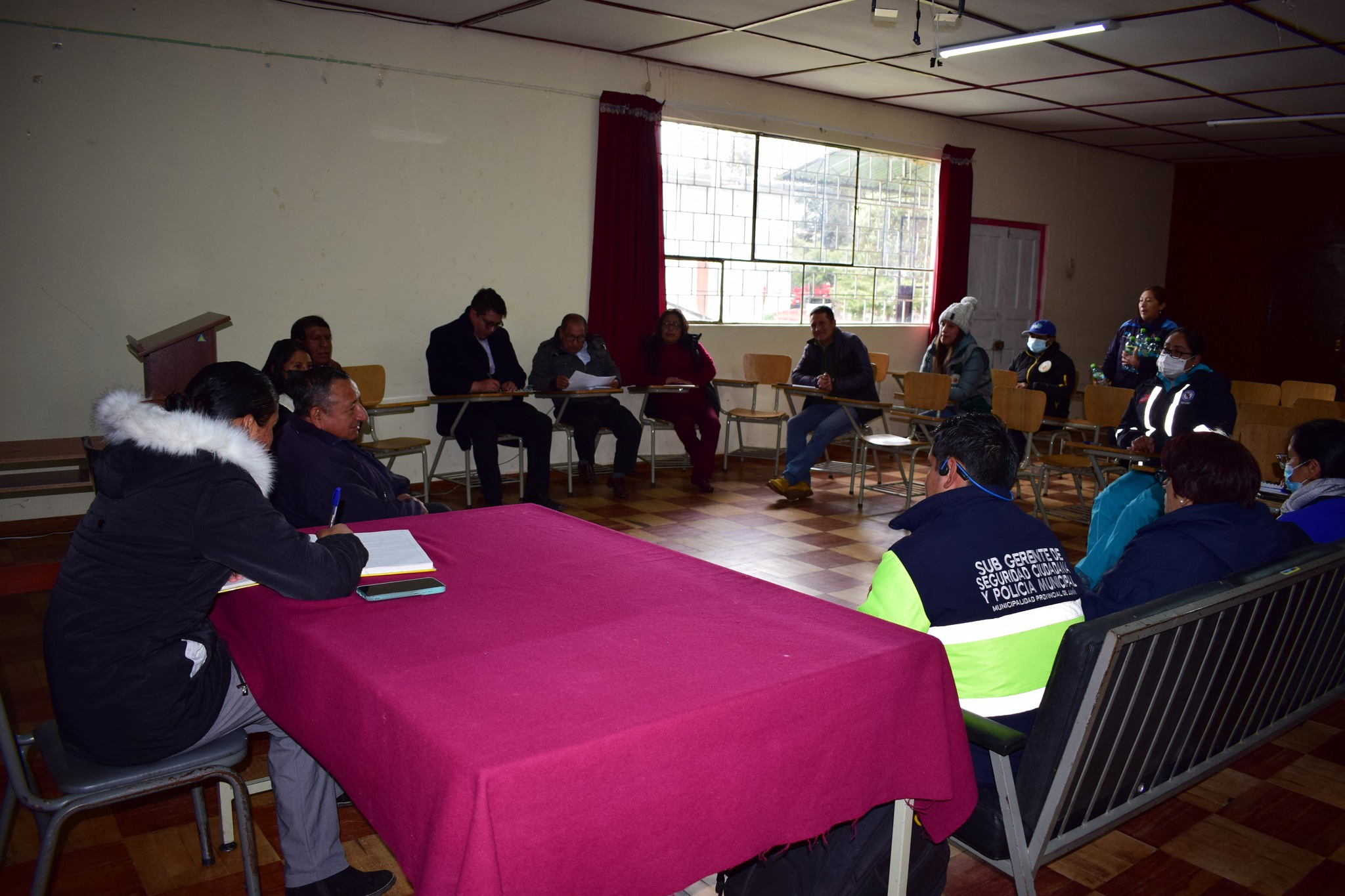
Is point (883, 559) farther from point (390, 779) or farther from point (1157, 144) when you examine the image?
point (1157, 144)

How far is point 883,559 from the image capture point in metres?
1.78

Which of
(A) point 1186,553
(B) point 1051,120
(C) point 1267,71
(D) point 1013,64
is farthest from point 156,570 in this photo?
(B) point 1051,120

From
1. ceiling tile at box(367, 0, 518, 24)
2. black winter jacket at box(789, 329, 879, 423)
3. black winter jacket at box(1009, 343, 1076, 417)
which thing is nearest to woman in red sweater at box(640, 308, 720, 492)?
black winter jacket at box(789, 329, 879, 423)

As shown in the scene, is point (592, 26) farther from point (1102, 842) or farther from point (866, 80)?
point (1102, 842)

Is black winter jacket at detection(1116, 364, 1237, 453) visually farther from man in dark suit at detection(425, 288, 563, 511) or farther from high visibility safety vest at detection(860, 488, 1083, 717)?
man in dark suit at detection(425, 288, 563, 511)

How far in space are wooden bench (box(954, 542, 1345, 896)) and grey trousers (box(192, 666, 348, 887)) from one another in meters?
1.34

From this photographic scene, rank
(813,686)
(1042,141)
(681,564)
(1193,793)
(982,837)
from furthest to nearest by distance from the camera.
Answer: (1042,141) < (1193,793) < (681,564) < (982,837) < (813,686)

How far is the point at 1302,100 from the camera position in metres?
7.23

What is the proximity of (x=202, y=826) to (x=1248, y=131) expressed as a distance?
10.2 metres

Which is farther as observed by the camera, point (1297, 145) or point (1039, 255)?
point (1039, 255)

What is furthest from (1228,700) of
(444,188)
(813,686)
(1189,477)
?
(444,188)

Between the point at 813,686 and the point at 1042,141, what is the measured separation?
31.8 feet

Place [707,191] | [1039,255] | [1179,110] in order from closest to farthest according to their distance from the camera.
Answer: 1. [707,191]
2. [1179,110]
3. [1039,255]

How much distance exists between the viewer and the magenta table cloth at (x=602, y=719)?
112 cm
